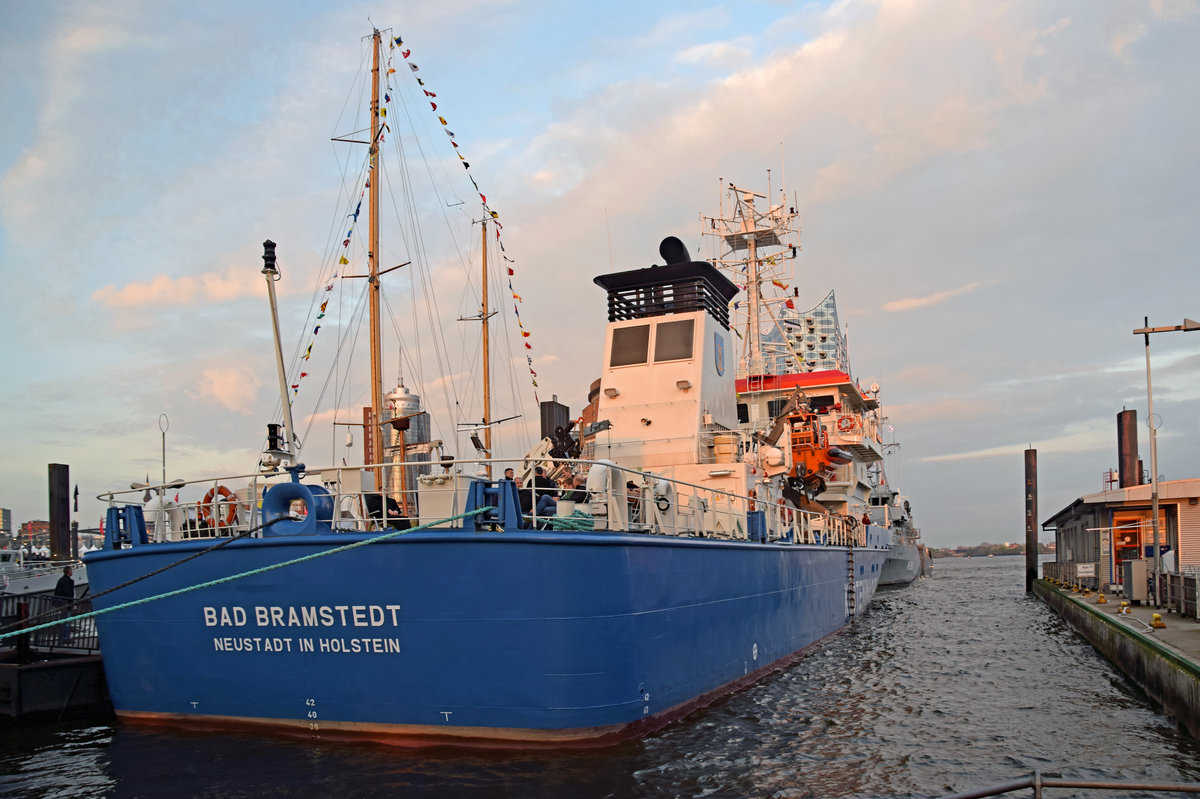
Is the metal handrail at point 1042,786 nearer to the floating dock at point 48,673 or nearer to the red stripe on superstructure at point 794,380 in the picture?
the floating dock at point 48,673

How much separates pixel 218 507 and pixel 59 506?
17.1 meters

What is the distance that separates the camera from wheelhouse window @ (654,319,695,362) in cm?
1902

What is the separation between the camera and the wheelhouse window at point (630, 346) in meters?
19.4

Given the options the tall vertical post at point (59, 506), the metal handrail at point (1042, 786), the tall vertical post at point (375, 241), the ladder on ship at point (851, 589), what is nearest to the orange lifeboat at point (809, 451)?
the ladder on ship at point (851, 589)

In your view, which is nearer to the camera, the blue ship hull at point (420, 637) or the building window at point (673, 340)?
the blue ship hull at point (420, 637)

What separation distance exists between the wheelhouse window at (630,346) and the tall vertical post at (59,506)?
16315mm

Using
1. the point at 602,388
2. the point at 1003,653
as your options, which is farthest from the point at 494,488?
the point at 1003,653

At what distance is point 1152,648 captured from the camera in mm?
12859

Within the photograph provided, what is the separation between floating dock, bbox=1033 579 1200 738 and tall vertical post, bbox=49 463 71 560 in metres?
25.8

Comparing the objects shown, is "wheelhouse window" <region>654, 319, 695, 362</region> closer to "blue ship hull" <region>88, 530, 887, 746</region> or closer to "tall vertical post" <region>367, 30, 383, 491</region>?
"tall vertical post" <region>367, 30, 383, 491</region>

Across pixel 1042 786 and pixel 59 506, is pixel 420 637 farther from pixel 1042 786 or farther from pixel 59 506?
pixel 59 506

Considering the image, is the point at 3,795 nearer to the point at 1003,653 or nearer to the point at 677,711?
the point at 677,711

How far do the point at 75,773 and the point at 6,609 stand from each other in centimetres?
615

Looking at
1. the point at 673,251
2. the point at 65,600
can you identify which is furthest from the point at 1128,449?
the point at 65,600
